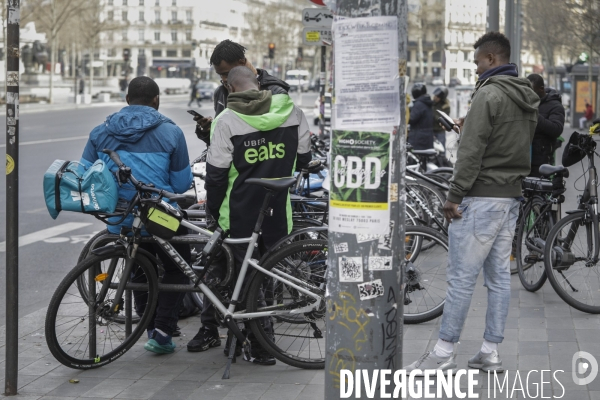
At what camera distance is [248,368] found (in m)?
5.53

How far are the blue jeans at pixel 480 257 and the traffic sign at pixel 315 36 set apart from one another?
10677 mm

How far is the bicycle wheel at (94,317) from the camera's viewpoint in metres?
5.38

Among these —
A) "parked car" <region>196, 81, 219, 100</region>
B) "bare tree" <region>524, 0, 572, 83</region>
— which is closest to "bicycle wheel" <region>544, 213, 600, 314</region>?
"bare tree" <region>524, 0, 572, 83</region>

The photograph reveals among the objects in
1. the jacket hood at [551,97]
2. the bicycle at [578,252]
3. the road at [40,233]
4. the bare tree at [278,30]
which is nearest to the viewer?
the bicycle at [578,252]

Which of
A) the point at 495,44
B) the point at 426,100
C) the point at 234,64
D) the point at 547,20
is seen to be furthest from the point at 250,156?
the point at 547,20

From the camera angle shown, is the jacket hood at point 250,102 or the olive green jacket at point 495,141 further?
the jacket hood at point 250,102

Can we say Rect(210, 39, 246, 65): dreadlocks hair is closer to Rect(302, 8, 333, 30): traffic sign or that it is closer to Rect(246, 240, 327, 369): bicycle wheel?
Rect(246, 240, 327, 369): bicycle wheel

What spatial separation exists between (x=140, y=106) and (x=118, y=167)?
513 millimetres

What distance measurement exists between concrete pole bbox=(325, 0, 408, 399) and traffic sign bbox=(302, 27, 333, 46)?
12.2 m

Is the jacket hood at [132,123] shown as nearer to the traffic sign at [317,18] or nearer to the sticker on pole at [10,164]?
the sticker on pole at [10,164]

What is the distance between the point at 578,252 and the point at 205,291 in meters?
2.97

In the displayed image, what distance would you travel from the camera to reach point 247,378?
5.31 metres

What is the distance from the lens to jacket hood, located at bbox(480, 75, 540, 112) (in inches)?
199

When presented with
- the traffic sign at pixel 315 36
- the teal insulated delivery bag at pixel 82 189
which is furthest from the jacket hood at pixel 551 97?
the traffic sign at pixel 315 36
